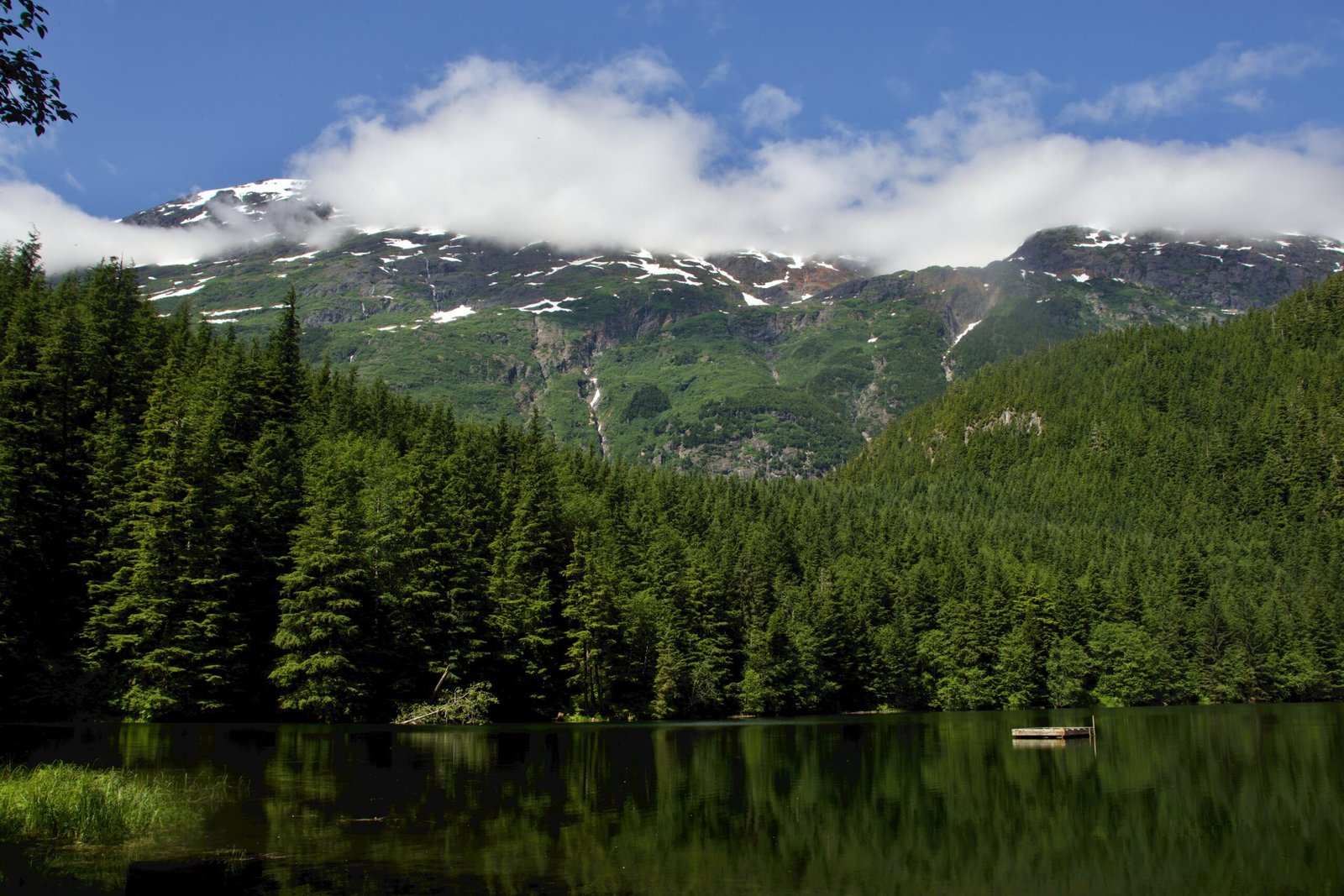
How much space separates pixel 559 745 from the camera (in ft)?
200

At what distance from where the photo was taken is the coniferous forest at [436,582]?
215ft

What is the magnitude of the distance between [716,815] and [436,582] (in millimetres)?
51370

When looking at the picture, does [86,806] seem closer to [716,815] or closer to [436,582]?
[716,815]

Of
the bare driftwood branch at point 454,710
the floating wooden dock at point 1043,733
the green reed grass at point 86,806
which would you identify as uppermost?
the green reed grass at point 86,806

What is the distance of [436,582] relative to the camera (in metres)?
82.2

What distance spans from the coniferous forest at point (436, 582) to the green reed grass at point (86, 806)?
2949 cm

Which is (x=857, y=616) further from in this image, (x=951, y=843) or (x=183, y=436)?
(x=951, y=843)

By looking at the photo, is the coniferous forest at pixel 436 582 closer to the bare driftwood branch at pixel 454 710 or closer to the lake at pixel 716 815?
the bare driftwood branch at pixel 454 710

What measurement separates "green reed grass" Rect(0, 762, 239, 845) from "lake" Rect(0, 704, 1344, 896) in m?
1.13

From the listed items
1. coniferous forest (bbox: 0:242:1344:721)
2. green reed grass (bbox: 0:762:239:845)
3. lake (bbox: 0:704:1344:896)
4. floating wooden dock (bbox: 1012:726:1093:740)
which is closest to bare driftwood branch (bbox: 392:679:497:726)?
coniferous forest (bbox: 0:242:1344:721)

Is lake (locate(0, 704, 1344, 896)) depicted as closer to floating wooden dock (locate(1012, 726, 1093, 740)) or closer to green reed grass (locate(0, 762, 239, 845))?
green reed grass (locate(0, 762, 239, 845))

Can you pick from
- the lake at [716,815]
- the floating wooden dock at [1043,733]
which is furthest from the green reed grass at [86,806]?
the floating wooden dock at [1043,733]

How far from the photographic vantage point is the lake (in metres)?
25.0

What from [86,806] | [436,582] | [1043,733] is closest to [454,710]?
[436,582]
